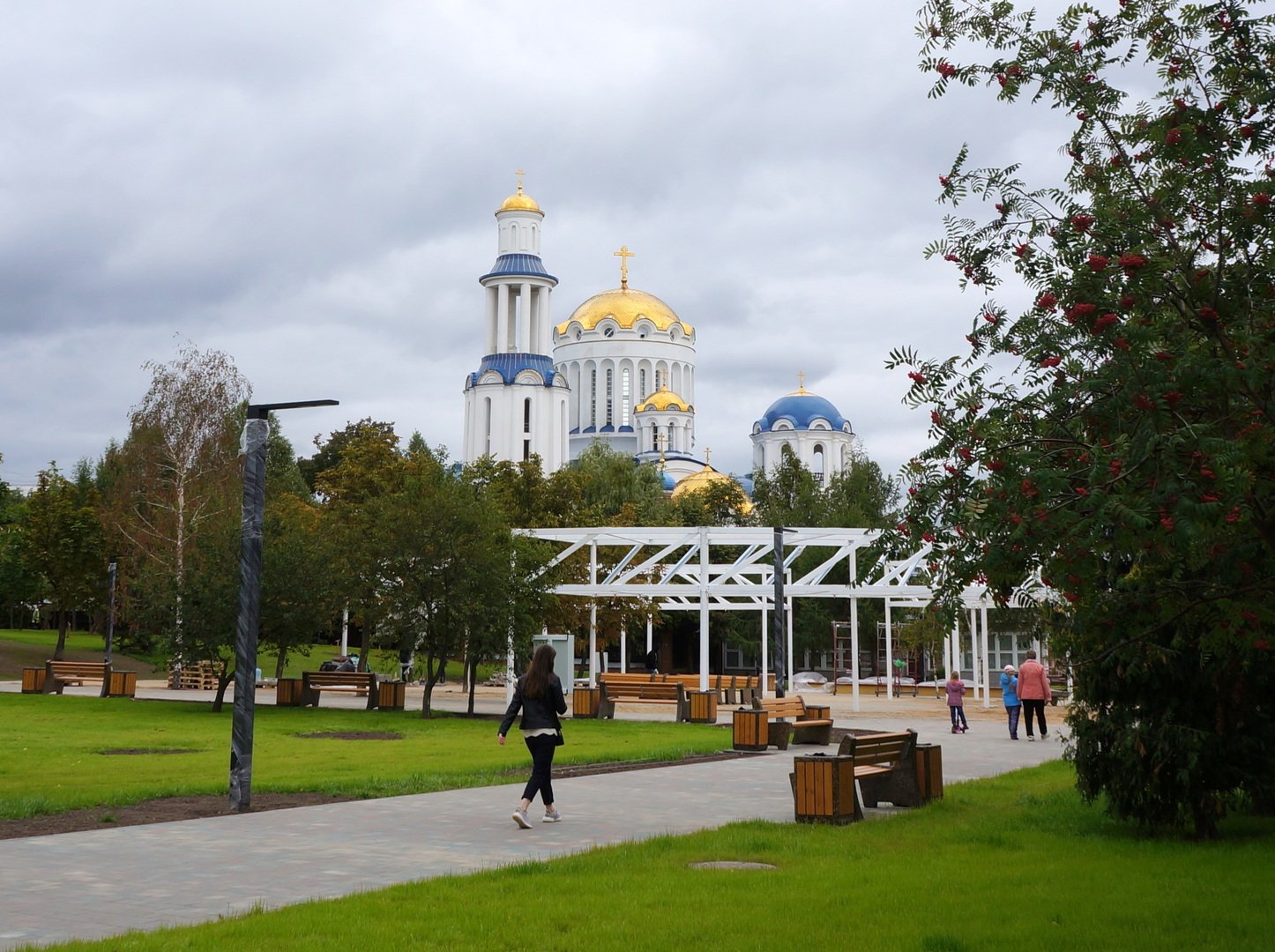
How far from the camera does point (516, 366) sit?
265 ft

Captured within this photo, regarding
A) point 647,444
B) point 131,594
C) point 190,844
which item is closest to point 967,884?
point 190,844

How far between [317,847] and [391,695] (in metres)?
21.2

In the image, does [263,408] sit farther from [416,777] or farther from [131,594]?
[131,594]

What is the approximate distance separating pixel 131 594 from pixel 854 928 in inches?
1857

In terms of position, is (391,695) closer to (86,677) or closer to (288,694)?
(288,694)

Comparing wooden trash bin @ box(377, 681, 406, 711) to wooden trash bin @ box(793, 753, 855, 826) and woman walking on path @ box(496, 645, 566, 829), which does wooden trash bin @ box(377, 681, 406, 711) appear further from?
wooden trash bin @ box(793, 753, 855, 826)

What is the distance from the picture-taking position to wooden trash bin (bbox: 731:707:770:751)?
65.7 feet

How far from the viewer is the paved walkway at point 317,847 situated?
25.6ft

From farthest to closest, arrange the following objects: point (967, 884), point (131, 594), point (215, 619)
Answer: point (131, 594)
point (215, 619)
point (967, 884)

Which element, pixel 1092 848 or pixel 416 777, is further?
pixel 416 777

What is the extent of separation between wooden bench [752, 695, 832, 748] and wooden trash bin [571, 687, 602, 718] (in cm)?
509

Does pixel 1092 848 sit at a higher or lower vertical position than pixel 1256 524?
lower

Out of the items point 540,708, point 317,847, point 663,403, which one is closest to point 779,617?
point 540,708

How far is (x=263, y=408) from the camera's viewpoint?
13359 mm
